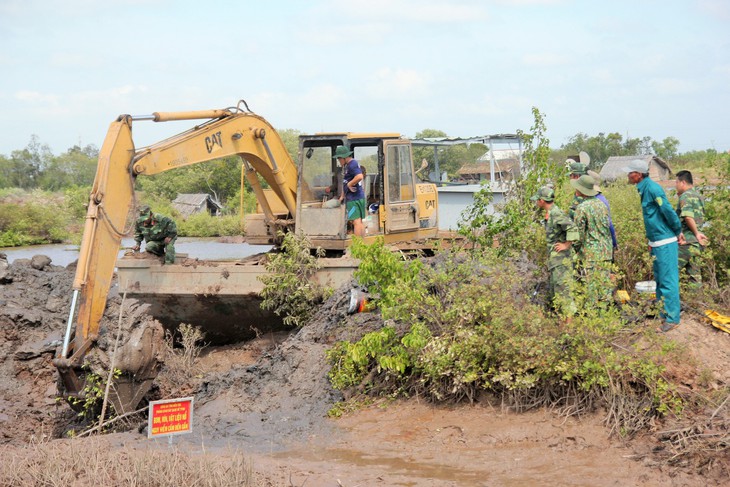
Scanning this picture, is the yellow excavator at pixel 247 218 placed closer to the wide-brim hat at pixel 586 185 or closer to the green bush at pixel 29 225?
the wide-brim hat at pixel 586 185

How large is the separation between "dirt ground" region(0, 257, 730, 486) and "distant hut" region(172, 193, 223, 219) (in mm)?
29162

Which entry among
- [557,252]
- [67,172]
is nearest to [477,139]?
[557,252]

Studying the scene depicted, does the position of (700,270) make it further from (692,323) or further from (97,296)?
(97,296)

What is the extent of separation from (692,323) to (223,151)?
21.7 feet

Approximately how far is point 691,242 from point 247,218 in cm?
689

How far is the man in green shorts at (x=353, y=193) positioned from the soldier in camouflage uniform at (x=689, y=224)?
15.1 feet

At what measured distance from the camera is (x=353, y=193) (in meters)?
12.6

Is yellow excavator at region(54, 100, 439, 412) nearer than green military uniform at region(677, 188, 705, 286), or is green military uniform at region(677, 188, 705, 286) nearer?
yellow excavator at region(54, 100, 439, 412)

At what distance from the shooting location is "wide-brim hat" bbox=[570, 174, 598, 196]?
9.25 m

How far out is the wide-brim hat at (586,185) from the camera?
9.25 m

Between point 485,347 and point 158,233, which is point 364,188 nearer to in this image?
point 158,233

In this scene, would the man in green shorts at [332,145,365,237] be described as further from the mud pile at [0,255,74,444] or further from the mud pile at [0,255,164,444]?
the mud pile at [0,255,74,444]

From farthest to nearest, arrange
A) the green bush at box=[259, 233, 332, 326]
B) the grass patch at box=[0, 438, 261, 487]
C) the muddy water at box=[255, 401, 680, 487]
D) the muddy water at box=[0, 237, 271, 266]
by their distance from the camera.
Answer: the muddy water at box=[0, 237, 271, 266], the green bush at box=[259, 233, 332, 326], the muddy water at box=[255, 401, 680, 487], the grass patch at box=[0, 438, 261, 487]

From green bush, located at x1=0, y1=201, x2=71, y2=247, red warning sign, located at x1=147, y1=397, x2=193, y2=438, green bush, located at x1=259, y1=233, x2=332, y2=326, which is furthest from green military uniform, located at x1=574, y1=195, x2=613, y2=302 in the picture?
green bush, located at x1=0, y1=201, x2=71, y2=247
